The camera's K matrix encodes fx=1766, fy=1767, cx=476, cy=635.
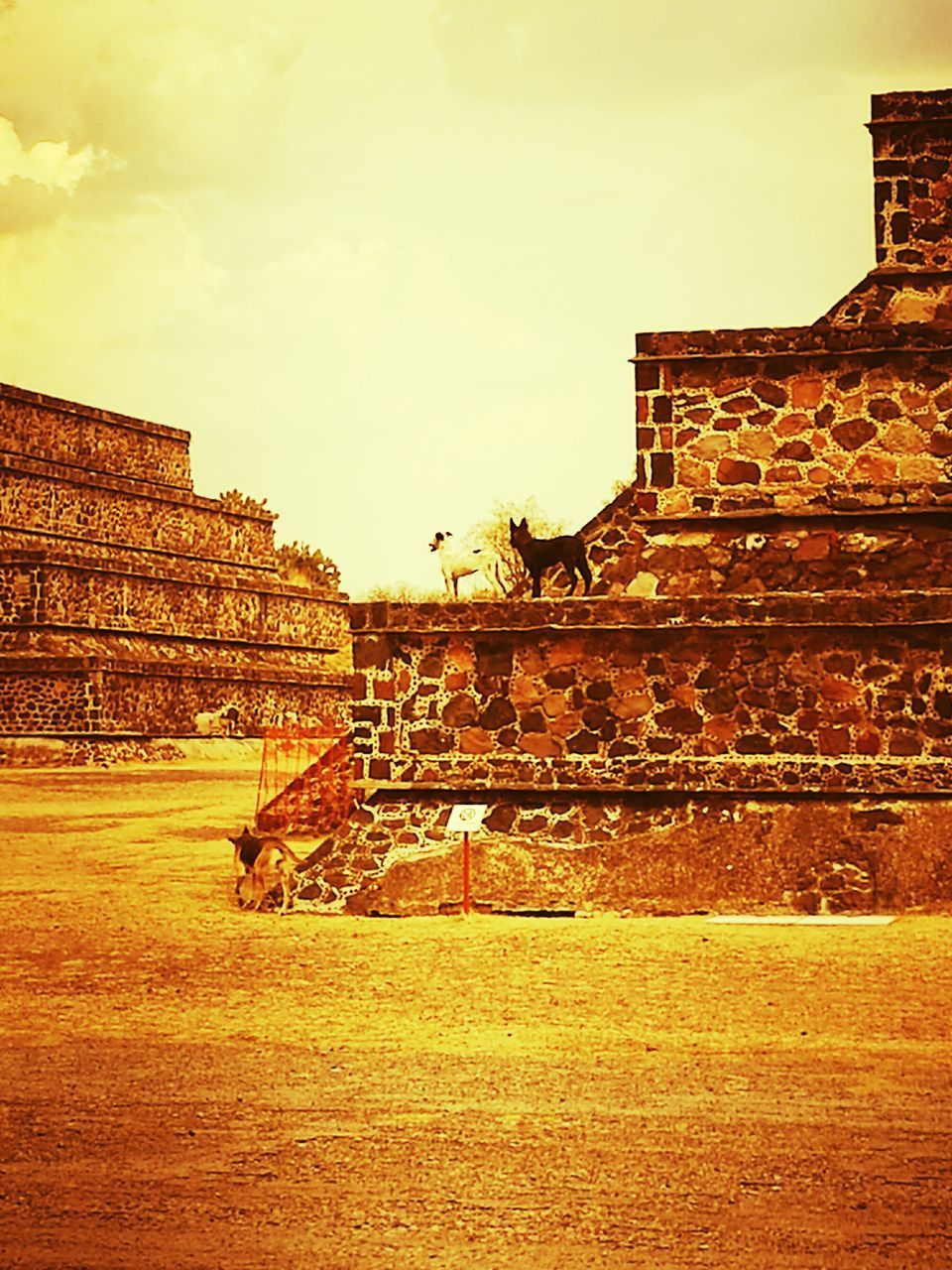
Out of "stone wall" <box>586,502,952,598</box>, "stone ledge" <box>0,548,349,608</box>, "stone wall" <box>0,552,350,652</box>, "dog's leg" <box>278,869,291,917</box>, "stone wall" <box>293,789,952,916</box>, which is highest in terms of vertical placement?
"stone ledge" <box>0,548,349,608</box>

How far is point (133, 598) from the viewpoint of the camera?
117 feet

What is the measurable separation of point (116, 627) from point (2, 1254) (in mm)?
30472

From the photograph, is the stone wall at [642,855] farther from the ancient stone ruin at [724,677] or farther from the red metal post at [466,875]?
the red metal post at [466,875]

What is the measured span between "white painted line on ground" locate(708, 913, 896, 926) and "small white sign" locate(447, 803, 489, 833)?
72.8 inches

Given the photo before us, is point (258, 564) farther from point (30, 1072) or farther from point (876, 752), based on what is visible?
point (30, 1072)

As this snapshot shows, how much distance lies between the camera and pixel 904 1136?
627 cm

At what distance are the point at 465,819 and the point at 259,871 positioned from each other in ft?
5.58

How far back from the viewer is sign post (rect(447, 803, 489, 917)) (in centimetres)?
1299

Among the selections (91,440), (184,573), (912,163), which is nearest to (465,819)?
(912,163)

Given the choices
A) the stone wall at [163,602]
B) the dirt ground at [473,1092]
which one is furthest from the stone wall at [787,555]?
the stone wall at [163,602]

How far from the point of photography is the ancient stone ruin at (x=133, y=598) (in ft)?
107

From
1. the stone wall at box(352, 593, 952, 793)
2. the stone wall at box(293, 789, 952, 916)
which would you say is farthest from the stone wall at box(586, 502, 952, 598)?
the stone wall at box(293, 789, 952, 916)

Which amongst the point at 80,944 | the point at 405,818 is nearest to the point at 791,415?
the point at 405,818

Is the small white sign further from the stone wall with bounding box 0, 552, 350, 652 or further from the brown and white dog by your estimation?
the stone wall with bounding box 0, 552, 350, 652
